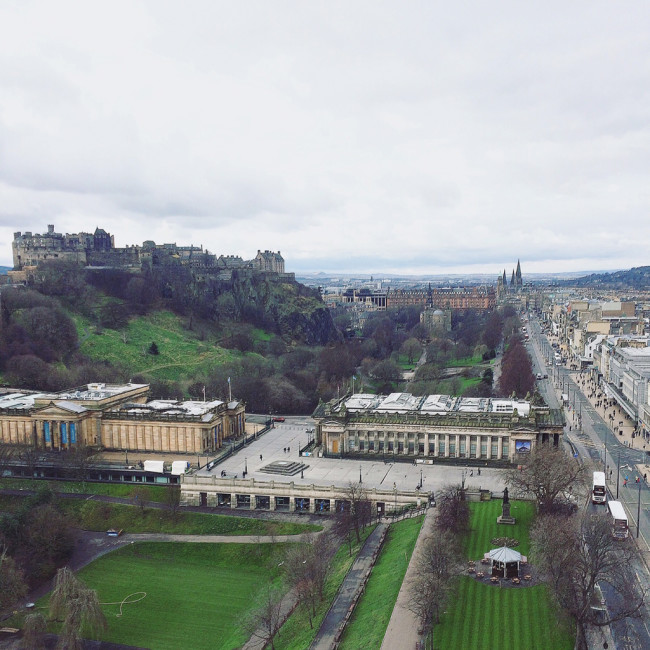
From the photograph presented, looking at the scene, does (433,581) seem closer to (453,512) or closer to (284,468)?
(453,512)

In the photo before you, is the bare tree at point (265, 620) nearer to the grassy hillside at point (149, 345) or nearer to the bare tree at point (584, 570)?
the bare tree at point (584, 570)

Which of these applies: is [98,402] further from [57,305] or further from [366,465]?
[57,305]

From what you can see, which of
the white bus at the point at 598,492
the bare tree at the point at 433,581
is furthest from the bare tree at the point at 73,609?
the white bus at the point at 598,492

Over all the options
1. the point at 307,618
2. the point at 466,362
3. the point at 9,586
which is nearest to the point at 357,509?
the point at 307,618

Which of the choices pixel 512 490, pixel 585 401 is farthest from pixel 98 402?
pixel 585 401

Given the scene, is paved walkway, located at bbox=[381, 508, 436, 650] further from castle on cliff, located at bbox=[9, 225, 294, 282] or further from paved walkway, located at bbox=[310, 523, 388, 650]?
castle on cliff, located at bbox=[9, 225, 294, 282]

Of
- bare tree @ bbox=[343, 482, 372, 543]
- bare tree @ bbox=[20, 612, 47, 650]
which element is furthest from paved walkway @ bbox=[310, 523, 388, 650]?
bare tree @ bbox=[20, 612, 47, 650]
